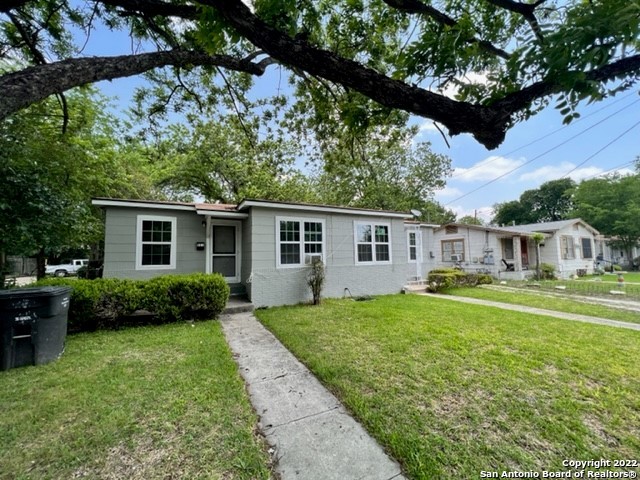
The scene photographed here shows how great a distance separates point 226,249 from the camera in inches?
340

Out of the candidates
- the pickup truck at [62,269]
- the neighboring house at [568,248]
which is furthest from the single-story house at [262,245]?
the pickup truck at [62,269]

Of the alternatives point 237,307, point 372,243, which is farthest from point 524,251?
point 237,307

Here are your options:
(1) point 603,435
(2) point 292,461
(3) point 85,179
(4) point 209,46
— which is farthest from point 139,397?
(3) point 85,179

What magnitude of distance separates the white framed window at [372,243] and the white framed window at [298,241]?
142 cm

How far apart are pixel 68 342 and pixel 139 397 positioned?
3024 millimetres

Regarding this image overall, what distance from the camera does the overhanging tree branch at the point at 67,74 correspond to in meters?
2.13

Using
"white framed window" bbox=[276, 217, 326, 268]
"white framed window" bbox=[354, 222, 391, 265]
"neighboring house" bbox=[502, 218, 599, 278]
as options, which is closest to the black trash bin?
"white framed window" bbox=[276, 217, 326, 268]

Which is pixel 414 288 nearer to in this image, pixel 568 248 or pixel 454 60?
pixel 454 60

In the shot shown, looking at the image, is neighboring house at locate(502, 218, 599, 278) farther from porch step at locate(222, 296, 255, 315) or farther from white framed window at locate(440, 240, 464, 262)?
porch step at locate(222, 296, 255, 315)

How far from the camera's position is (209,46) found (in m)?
2.43

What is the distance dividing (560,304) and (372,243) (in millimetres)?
5691

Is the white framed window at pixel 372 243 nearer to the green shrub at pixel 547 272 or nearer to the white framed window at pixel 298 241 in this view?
the white framed window at pixel 298 241

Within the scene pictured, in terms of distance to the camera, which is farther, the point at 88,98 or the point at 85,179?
the point at 88,98

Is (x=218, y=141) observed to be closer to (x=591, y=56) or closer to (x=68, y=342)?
(x=68, y=342)
